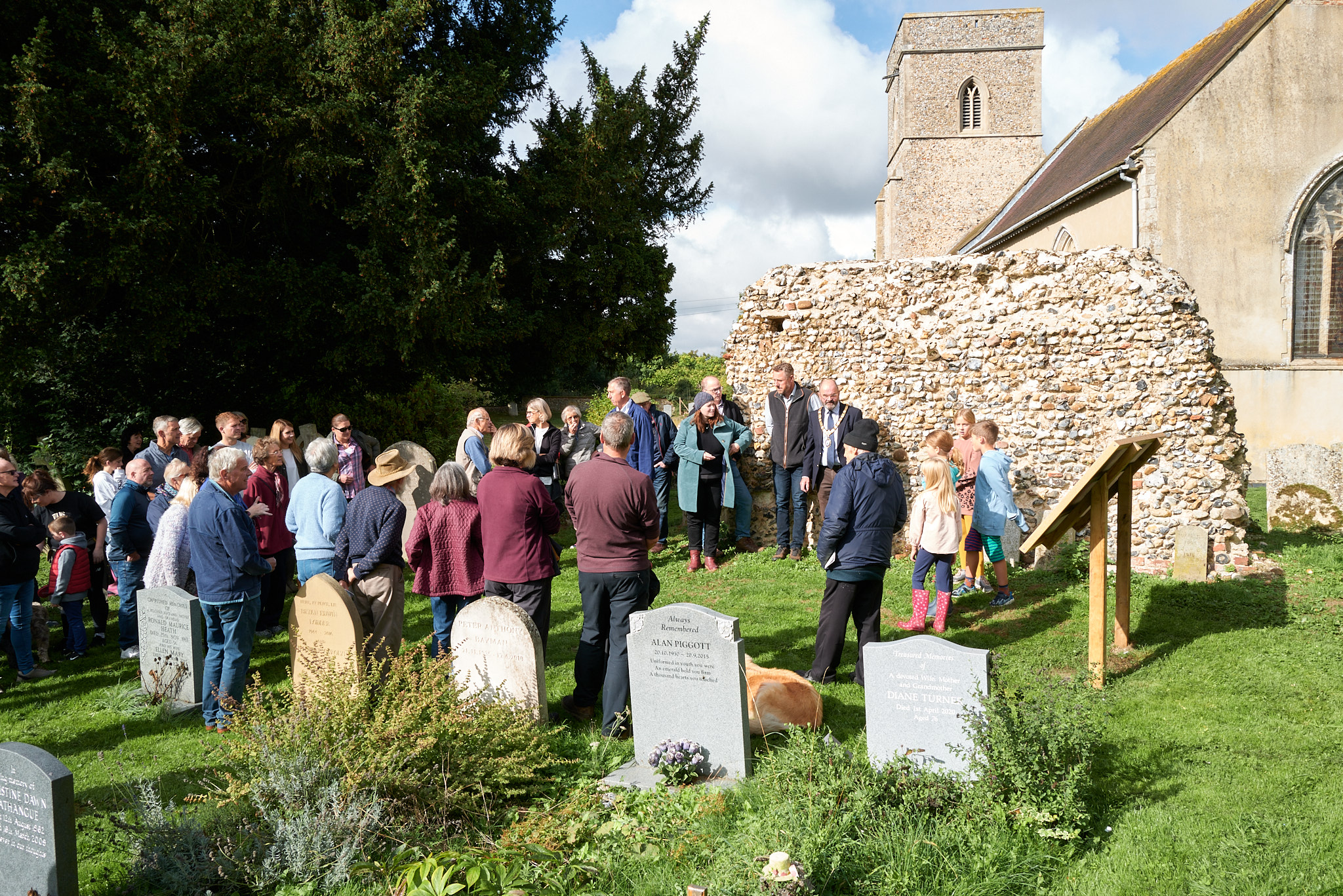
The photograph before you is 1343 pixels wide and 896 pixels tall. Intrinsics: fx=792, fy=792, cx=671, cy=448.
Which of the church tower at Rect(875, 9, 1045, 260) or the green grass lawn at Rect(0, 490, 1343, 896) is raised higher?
the church tower at Rect(875, 9, 1045, 260)

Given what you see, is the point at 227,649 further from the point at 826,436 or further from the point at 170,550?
the point at 826,436

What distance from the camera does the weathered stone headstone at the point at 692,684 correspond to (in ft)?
15.4

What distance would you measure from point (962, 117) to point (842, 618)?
3931cm

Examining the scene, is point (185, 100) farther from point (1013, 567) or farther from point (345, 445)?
point (1013, 567)

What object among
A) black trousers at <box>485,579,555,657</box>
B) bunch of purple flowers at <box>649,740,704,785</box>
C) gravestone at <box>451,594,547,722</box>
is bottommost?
bunch of purple flowers at <box>649,740,704,785</box>

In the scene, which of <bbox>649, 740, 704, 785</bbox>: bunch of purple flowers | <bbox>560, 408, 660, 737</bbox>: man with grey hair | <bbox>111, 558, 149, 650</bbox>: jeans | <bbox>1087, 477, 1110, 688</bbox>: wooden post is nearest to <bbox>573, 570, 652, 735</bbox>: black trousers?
<bbox>560, 408, 660, 737</bbox>: man with grey hair

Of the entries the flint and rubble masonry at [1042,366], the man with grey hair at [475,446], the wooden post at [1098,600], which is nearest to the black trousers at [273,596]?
the man with grey hair at [475,446]

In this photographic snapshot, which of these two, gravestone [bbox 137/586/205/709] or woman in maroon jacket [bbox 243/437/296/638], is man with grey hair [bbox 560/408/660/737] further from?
woman in maroon jacket [bbox 243/437/296/638]

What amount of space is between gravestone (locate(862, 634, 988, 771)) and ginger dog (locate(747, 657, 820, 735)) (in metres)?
0.69

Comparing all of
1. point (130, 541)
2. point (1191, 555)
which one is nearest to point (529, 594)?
point (130, 541)

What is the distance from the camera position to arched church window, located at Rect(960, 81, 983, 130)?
A: 3872 cm

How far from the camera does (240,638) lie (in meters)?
5.94

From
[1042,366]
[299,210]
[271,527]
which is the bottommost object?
[271,527]

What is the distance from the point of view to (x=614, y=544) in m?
5.43
